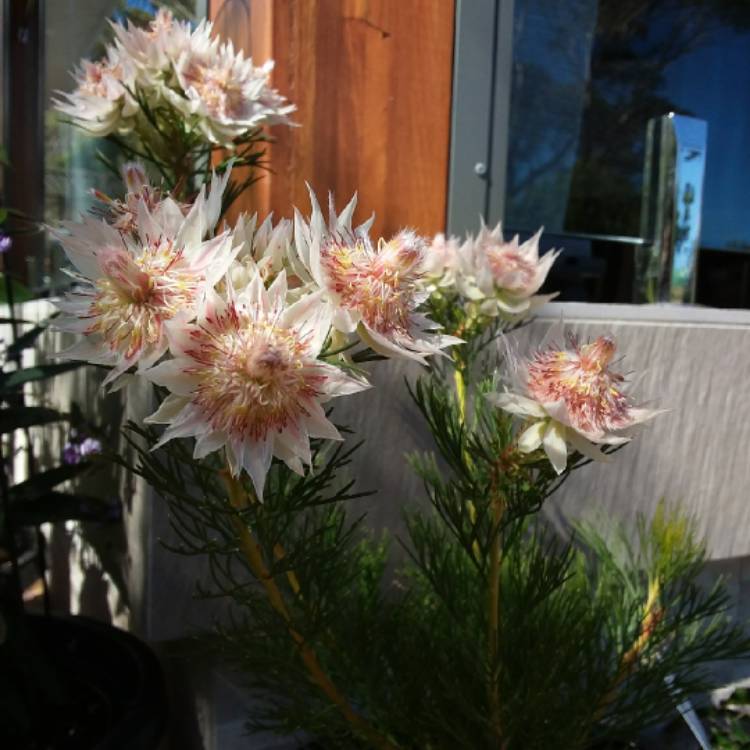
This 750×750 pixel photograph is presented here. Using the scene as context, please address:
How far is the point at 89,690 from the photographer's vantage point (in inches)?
48.9

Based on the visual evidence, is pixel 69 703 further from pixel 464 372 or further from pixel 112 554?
pixel 464 372

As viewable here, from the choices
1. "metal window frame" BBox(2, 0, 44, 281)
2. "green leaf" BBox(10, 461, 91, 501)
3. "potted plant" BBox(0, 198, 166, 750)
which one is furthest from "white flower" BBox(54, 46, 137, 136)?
"metal window frame" BBox(2, 0, 44, 281)

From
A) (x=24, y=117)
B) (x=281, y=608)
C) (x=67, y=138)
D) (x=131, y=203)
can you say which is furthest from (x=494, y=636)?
(x=24, y=117)

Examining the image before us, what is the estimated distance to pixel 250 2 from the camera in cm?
134

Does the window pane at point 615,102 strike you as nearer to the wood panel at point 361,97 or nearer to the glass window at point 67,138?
the wood panel at point 361,97

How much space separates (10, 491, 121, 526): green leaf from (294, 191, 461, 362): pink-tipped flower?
861 mm

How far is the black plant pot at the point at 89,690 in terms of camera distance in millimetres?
1050

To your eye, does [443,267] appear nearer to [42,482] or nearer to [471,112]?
[471,112]

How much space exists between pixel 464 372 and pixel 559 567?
10.8 inches

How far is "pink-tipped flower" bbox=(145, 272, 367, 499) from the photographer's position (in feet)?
1.64

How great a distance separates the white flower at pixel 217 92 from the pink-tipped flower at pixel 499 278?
37cm

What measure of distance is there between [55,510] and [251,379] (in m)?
0.93

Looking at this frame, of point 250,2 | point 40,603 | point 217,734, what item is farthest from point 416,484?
point 40,603

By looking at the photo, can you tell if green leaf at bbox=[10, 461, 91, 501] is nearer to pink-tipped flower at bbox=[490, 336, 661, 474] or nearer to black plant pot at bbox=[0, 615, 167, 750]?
black plant pot at bbox=[0, 615, 167, 750]
